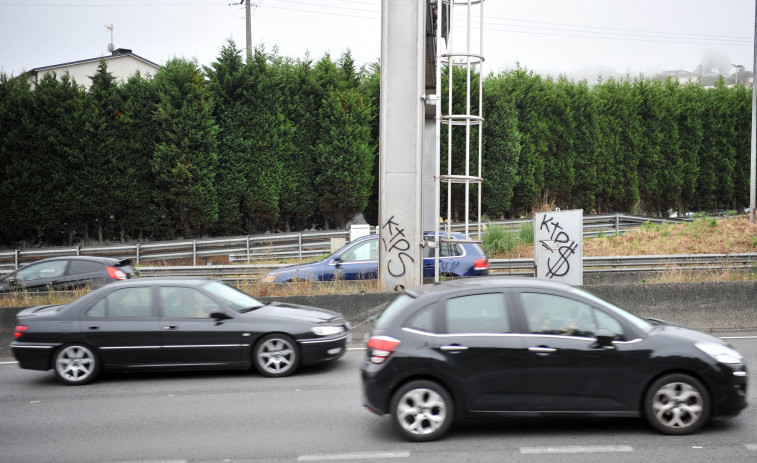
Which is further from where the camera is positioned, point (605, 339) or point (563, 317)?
point (563, 317)

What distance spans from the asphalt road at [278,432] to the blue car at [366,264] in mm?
4849

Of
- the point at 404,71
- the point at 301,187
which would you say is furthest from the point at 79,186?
the point at 404,71

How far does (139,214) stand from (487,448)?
23.1m

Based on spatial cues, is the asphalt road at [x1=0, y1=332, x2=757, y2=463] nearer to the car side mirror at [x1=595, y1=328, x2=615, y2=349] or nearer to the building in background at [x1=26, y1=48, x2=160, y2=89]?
the car side mirror at [x1=595, y1=328, x2=615, y2=349]

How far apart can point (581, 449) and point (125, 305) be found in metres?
6.19

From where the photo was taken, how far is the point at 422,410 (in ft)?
20.3

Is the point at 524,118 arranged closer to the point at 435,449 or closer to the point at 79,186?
the point at 79,186

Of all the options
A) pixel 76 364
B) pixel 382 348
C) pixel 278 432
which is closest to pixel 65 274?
pixel 76 364

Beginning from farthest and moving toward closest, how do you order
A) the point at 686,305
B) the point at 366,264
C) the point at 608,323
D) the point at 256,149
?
the point at 256,149 → the point at 366,264 → the point at 686,305 → the point at 608,323

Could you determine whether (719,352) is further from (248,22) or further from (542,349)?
(248,22)

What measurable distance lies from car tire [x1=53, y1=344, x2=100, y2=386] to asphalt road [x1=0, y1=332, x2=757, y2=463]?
7.6 inches

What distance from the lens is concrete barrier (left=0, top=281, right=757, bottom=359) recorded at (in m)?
11.9

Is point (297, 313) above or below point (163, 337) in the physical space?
above

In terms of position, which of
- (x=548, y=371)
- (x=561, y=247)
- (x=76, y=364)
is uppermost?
(x=561, y=247)
